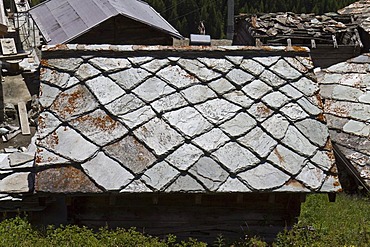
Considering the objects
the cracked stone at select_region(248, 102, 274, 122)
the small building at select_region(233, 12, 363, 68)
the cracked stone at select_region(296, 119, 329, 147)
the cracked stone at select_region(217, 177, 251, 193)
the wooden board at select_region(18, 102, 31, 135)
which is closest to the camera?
the cracked stone at select_region(217, 177, 251, 193)

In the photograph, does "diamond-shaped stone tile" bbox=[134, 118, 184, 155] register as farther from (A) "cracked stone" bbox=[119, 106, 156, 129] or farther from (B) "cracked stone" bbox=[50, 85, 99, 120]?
(B) "cracked stone" bbox=[50, 85, 99, 120]

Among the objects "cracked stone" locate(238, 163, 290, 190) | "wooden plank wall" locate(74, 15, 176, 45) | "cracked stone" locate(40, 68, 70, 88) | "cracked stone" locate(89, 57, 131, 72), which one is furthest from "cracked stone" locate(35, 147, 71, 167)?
"wooden plank wall" locate(74, 15, 176, 45)

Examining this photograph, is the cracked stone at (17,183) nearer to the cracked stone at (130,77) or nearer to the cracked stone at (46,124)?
the cracked stone at (46,124)

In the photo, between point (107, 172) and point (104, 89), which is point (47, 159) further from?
point (104, 89)

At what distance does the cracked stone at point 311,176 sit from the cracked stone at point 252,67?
1422 millimetres

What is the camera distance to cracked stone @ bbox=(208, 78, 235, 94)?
251 inches

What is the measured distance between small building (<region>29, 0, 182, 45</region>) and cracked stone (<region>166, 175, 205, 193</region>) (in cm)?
751

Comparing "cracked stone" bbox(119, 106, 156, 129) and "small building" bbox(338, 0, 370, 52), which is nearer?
"cracked stone" bbox(119, 106, 156, 129)

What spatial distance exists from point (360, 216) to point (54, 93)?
14.6ft

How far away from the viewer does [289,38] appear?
15672mm

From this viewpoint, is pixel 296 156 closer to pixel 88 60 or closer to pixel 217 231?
pixel 217 231

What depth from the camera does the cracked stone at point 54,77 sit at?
20.4 ft

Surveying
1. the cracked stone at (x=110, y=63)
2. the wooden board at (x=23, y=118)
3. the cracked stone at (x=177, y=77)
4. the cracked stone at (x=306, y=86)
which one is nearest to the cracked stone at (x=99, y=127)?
the cracked stone at (x=110, y=63)

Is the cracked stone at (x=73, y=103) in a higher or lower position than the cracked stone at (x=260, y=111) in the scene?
higher
